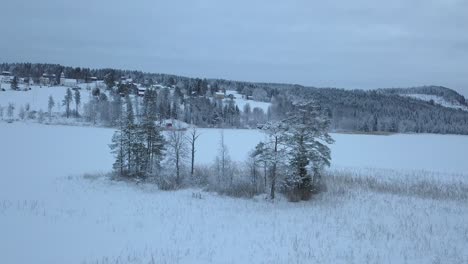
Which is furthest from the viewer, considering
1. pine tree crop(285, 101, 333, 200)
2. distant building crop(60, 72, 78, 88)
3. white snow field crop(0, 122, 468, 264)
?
distant building crop(60, 72, 78, 88)

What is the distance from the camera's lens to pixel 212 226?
16.2 m

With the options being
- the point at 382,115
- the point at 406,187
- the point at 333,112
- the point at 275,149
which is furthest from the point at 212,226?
the point at 382,115

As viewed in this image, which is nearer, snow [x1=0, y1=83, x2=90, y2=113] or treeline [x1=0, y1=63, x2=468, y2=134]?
snow [x1=0, y1=83, x2=90, y2=113]

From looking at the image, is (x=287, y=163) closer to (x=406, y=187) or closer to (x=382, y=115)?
(x=406, y=187)

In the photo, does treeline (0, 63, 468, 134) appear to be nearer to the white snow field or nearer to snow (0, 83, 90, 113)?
snow (0, 83, 90, 113)

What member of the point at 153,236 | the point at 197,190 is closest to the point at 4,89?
the point at 197,190

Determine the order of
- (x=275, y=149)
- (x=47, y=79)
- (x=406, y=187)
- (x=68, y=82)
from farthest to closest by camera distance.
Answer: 1. (x=47, y=79)
2. (x=68, y=82)
3. (x=406, y=187)
4. (x=275, y=149)

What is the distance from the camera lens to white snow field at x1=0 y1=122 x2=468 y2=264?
1205 centimetres

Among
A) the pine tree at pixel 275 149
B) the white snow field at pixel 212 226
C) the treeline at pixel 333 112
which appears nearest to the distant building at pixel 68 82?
the treeline at pixel 333 112

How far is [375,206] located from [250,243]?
11.0m

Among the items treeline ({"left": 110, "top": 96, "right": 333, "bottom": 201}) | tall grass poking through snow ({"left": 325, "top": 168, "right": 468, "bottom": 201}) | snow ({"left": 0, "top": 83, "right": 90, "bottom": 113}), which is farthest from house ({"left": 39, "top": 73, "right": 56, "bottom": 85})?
tall grass poking through snow ({"left": 325, "top": 168, "right": 468, "bottom": 201})

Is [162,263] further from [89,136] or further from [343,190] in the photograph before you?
[89,136]

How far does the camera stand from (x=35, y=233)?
547 inches

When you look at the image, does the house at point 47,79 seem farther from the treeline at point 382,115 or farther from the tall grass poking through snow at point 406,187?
the tall grass poking through snow at point 406,187
